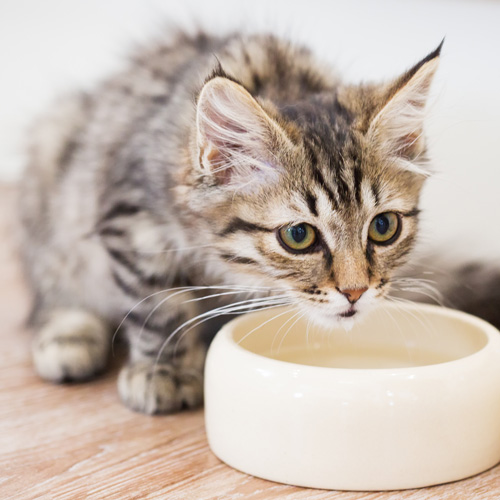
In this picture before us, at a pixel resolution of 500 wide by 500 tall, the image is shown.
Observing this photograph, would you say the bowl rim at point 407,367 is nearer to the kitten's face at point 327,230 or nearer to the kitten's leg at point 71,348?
the kitten's face at point 327,230

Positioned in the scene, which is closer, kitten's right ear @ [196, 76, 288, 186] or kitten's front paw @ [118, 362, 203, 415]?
kitten's right ear @ [196, 76, 288, 186]

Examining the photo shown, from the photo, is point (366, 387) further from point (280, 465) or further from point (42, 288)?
point (42, 288)

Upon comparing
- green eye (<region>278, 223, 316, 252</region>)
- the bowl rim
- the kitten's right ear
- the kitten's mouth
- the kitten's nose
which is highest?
the kitten's right ear

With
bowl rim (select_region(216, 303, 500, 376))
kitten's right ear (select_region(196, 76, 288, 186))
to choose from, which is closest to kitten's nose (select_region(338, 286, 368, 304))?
bowl rim (select_region(216, 303, 500, 376))

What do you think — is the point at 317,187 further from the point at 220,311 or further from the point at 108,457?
the point at 108,457

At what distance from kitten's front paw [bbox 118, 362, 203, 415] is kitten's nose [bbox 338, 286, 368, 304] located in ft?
1.30

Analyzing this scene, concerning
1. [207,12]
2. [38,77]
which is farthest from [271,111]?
[38,77]

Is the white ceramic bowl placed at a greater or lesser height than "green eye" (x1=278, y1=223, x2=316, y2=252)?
lesser

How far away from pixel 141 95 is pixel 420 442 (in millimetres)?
1012

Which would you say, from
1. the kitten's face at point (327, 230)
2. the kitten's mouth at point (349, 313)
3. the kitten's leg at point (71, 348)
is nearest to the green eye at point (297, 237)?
the kitten's face at point (327, 230)

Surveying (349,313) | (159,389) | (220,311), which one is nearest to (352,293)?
(349,313)

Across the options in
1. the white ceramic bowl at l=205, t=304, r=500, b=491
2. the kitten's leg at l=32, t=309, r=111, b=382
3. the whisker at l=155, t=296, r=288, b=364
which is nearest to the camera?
the white ceramic bowl at l=205, t=304, r=500, b=491

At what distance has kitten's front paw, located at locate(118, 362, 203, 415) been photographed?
1274mm

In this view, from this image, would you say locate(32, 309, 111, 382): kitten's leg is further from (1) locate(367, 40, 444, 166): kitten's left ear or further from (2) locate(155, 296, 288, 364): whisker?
(1) locate(367, 40, 444, 166): kitten's left ear
